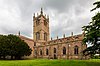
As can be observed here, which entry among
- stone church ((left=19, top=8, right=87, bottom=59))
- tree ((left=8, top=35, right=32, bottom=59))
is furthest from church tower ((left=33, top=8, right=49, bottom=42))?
tree ((left=8, top=35, right=32, bottom=59))

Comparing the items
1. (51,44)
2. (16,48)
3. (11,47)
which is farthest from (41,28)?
(11,47)

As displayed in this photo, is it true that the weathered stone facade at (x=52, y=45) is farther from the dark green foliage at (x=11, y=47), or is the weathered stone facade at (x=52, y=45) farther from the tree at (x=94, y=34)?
the tree at (x=94, y=34)

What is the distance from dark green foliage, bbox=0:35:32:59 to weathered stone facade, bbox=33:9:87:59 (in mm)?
10201

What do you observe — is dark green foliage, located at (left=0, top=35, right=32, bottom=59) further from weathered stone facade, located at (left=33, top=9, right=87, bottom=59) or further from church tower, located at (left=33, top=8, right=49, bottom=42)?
church tower, located at (left=33, top=8, right=49, bottom=42)

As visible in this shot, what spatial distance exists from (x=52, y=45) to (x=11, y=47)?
16718 millimetres

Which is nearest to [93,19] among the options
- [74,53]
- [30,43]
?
[74,53]

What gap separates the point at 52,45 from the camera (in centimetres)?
6269

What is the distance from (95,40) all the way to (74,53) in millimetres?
32928

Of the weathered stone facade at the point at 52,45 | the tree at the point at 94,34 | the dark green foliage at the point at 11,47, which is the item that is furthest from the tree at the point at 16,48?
the tree at the point at 94,34

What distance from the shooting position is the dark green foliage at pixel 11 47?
5071 cm

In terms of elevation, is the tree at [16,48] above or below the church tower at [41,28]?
below

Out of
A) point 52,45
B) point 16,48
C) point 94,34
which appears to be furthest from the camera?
point 52,45

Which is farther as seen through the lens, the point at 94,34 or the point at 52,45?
the point at 52,45

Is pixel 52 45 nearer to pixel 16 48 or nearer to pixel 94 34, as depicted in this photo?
pixel 16 48
